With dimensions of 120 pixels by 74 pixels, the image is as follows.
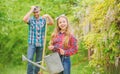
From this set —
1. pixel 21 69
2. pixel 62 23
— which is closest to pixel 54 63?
pixel 62 23

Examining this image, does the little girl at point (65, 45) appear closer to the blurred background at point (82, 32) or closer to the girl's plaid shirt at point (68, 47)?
the girl's plaid shirt at point (68, 47)

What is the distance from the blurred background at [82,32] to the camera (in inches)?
300

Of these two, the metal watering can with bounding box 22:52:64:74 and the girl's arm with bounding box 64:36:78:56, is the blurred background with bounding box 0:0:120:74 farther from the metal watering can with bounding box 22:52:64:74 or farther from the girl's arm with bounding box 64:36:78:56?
the metal watering can with bounding box 22:52:64:74

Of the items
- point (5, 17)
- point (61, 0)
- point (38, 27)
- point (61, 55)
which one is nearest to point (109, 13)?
point (61, 55)

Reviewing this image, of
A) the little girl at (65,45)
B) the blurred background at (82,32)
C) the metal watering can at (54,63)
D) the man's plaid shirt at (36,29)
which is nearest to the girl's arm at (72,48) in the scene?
the little girl at (65,45)

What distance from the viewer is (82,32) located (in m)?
11.4

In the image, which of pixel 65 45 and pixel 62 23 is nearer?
pixel 65 45

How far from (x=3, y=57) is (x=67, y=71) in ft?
20.2

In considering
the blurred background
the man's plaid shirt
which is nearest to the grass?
the blurred background

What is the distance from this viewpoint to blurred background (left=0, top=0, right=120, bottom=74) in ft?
25.0

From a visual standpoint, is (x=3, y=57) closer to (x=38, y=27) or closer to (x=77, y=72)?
(x=77, y=72)

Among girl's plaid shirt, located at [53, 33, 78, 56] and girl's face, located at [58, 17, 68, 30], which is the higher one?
girl's face, located at [58, 17, 68, 30]

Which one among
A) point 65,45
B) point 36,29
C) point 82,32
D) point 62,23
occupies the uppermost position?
point 62,23

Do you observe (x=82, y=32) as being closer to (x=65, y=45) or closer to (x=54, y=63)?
(x=65, y=45)
